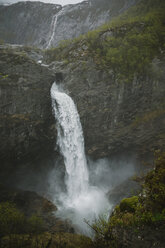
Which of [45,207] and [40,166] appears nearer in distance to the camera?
[45,207]

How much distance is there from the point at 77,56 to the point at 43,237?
756 inches

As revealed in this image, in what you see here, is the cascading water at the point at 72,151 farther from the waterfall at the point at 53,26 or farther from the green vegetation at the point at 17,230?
the waterfall at the point at 53,26

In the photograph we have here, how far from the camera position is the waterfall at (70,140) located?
17750mm

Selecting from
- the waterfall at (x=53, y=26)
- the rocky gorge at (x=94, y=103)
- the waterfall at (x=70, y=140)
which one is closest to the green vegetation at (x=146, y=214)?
the rocky gorge at (x=94, y=103)

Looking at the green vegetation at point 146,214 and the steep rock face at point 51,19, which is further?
the steep rock face at point 51,19

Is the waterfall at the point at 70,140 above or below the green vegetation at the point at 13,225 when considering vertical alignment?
above

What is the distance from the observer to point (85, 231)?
37.4 feet

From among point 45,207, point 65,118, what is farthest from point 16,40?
point 45,207

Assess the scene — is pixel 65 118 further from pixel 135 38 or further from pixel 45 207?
pixel 135 38

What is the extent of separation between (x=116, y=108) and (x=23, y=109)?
10419mm

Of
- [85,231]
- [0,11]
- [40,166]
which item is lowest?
[85,231]

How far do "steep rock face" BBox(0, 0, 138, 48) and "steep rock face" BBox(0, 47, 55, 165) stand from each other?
42542mm

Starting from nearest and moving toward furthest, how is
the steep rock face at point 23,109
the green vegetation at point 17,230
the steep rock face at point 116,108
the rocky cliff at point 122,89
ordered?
the green vegetation at point 17,230
the steep rock face at point 23,109
the steep rock face at point 116,108
the rocky cliff at point 122,89

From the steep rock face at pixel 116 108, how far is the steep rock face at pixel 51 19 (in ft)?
128
